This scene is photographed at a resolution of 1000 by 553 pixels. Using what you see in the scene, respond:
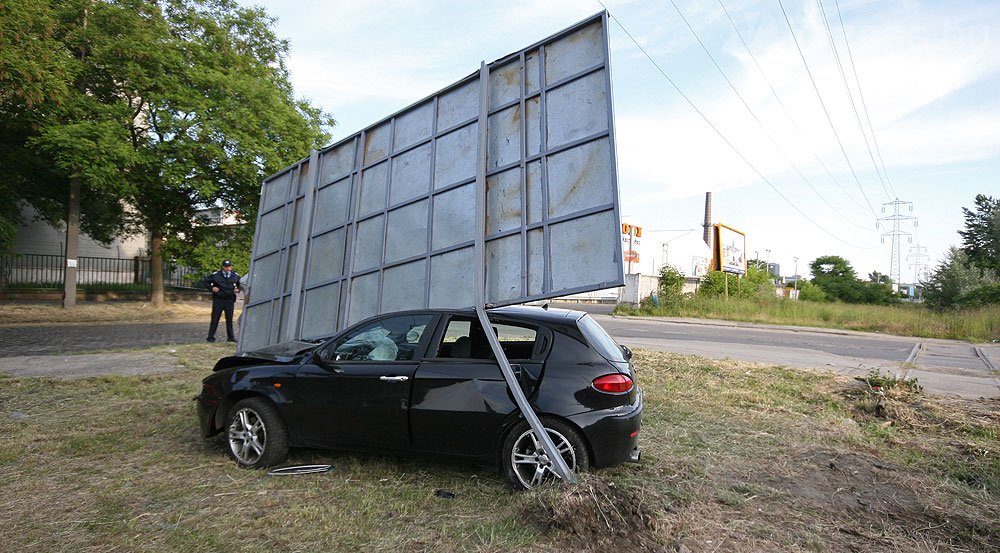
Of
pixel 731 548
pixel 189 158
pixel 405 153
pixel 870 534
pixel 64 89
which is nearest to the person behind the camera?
pixel 731 548

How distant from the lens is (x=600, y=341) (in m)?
4.65

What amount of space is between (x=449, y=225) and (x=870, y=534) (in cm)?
346

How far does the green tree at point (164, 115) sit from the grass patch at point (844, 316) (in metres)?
18.4

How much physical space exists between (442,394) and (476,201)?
1443 mm

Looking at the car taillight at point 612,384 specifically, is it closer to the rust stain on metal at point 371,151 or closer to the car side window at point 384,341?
the car side window at point 384,341

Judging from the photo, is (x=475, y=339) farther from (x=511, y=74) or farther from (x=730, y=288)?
(x=730, y=288)

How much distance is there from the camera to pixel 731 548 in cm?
342

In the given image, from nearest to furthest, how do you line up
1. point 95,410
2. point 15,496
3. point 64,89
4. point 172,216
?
point 15,496 → point 95,410 → point 64,89 → point 172,216

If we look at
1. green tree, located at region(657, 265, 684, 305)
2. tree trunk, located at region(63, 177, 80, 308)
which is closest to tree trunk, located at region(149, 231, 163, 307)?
tree trunk, located at region(63, 177, 80, 308)

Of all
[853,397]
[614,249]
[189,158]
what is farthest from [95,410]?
[189,158]

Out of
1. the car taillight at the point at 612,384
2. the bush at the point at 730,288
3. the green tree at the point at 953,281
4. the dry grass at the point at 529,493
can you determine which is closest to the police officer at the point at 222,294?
the dry grass at the point at 529,493

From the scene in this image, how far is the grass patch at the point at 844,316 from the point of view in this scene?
70.6 feet

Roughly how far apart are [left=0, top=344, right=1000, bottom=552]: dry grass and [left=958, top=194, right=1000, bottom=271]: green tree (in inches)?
1589

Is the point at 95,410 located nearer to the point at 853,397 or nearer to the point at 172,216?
the point at 853,397
